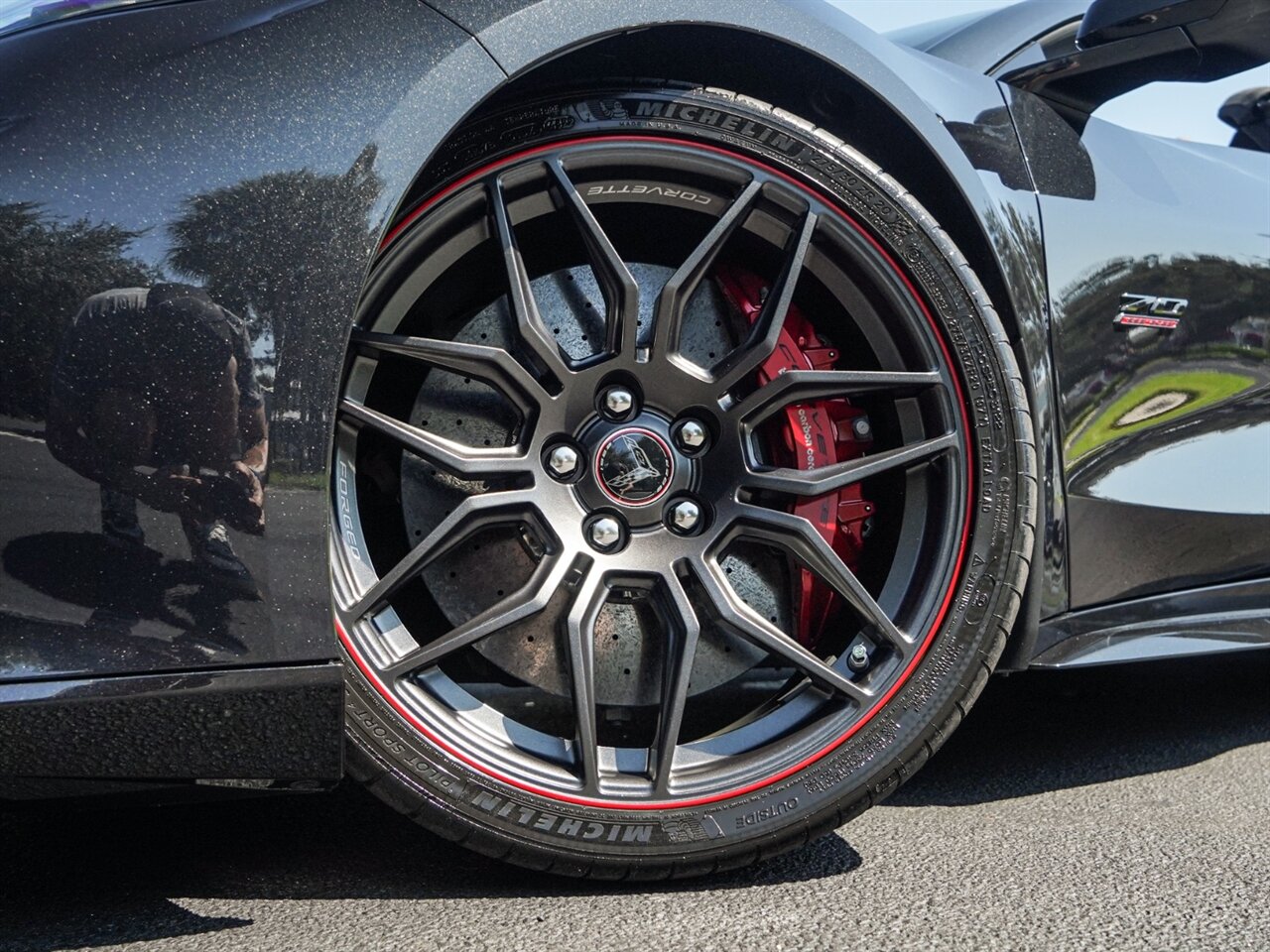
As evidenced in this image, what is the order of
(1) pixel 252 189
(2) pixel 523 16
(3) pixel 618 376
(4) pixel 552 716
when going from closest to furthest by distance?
(1) pixel 252 189, (2) pixel 523 16, (3) pixel 618 376, (4) pixel 552 716

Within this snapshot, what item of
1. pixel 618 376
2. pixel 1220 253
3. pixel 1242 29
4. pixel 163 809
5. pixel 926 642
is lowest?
pixel 163 809

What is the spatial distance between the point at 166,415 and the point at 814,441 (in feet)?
2.91

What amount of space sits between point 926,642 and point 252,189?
104 centimetres

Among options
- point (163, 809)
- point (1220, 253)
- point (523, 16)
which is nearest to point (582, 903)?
point (163, 809)

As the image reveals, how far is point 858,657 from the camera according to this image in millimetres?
1713

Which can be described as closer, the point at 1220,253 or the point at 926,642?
the point at 926,642

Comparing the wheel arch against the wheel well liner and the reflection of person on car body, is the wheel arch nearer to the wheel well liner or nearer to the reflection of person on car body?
the wheel well liner

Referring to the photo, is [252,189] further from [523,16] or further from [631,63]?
[631,63]

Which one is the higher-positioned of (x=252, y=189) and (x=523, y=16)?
(x=523, y=16)

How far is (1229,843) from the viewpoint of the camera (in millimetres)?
1779

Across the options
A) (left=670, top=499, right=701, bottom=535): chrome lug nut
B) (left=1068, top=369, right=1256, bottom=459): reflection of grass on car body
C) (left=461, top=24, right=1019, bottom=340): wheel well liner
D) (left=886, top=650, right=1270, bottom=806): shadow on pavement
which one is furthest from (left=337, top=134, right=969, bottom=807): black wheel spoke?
(left=886, top=650, right=1270, bottom=806): shadow on pavement

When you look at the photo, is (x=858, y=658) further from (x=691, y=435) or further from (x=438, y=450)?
(x=438, y=450)

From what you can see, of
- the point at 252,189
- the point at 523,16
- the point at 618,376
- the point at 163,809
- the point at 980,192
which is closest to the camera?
the point at 252,189

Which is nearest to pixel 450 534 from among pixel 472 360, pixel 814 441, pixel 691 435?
pixel 472 360
